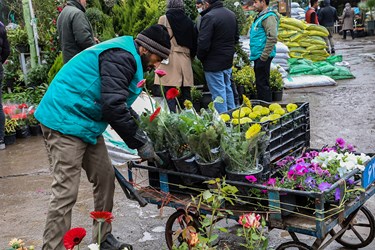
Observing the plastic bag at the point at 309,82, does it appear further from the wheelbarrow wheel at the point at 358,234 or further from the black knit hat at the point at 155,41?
the black knit hat at the point at 155,41

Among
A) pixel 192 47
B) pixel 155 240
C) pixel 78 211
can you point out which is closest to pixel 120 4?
pixel 192 47

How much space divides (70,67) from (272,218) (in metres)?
1.66

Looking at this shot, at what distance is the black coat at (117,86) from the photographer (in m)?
3.29

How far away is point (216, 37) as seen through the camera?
6.83 m

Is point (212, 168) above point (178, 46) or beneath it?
beneath

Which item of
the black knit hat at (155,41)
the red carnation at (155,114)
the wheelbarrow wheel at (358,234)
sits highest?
the black knit hat at (155,41)

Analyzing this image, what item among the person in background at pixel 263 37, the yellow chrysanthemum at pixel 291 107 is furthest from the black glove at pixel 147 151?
the person in background at pixel 263 37

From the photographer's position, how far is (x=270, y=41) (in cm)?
713

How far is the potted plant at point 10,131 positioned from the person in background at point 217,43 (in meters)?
3.02

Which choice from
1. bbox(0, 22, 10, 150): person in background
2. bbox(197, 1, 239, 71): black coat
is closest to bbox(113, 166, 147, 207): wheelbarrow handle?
bbox(197, 1, 239, 71): black coat

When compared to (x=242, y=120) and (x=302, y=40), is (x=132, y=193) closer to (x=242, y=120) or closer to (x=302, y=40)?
(x=242, y=120)

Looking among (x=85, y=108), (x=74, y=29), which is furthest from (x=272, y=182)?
(x=74, y=29)

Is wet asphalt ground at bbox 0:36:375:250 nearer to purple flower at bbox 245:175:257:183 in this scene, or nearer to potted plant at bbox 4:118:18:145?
potted plant at bbox 4:118:18:145

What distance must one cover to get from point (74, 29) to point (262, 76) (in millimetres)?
2791
